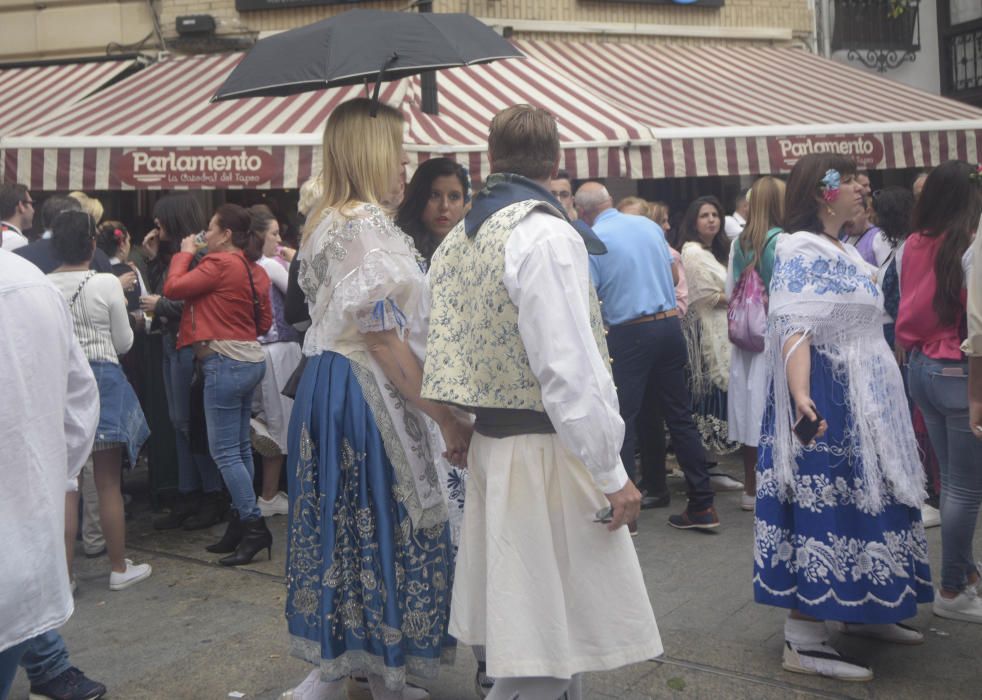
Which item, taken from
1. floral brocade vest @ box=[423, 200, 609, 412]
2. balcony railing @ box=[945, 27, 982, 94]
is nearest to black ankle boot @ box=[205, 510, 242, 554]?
floral brocade vest @ box=[423, 200, 609, 412]

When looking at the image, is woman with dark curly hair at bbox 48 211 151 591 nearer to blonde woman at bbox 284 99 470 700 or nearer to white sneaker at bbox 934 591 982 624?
blonde woman at bbox 284 99 470 700

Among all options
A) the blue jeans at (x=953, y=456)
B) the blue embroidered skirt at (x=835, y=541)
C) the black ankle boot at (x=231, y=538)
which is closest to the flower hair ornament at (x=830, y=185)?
the blue embroidered skirt at (x=835, y=541)

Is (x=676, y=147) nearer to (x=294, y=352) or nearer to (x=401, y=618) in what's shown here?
(x=294, y=352)

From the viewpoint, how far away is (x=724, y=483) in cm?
720

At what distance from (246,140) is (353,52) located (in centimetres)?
427

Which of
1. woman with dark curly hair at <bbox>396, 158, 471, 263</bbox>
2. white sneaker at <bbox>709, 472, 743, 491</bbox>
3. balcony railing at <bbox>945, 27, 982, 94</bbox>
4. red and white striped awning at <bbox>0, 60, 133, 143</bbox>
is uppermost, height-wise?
balcony railing at <bbox>945, 27, 982, 94</bbox>

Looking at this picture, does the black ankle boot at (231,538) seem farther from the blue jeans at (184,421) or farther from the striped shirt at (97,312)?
the striped shirt at (97,312)

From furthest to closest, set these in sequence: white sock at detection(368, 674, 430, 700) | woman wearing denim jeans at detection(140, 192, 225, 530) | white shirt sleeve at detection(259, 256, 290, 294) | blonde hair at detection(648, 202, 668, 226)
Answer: blonde hair at detection(648, 202, 668, 226) < white shirt sleeve at detection(259, 256, 290, 294) < woman wearing denim jeans at detection(140, 192, 225, 530) < white sock at detection(368, 674, 430, 700)

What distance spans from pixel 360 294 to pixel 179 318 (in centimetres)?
330

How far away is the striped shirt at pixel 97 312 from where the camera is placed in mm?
5273

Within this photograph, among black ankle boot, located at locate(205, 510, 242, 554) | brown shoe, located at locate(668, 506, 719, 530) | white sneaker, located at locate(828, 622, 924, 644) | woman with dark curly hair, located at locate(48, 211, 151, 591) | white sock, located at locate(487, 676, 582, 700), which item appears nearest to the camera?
white sock, located at locate(487, 676, 582, 700)

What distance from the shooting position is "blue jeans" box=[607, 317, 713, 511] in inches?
242

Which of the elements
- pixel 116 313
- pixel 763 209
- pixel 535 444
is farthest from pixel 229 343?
pixel 535 444

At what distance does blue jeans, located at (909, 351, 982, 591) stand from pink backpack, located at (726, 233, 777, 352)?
1620 millimetres
